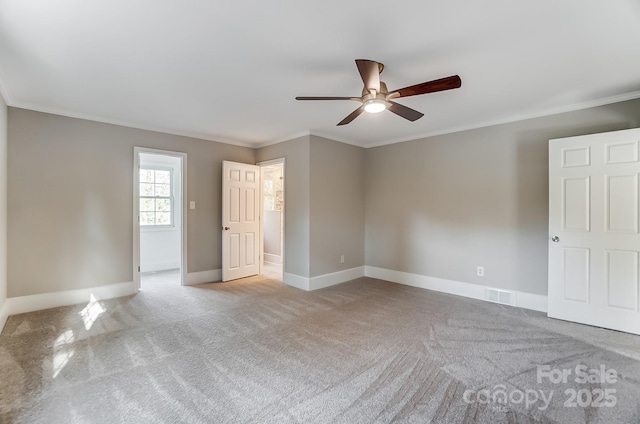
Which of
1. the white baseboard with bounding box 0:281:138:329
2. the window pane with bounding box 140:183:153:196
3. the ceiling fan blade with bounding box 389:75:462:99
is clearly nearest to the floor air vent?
the ceiling fan blade with bounding box 389:75:462:99

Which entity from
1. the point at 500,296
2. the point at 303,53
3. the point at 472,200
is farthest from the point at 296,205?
the point at 500,296

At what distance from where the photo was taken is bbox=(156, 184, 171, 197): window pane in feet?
20.2

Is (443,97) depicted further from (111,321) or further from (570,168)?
(111,321)

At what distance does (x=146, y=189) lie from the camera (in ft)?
19.7

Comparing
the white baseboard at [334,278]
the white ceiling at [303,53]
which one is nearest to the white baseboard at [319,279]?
the white baseboard at [334,278]

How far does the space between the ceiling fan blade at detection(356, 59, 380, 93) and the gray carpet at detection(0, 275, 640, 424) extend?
2233 mm

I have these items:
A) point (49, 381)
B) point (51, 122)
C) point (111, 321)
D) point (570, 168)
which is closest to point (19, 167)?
point (51, 122)

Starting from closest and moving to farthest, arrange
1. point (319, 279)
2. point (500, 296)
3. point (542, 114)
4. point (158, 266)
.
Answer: point (542, 114), point (500, 296), point (319, 279), point (158, 266)

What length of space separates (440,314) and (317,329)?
5.03ft

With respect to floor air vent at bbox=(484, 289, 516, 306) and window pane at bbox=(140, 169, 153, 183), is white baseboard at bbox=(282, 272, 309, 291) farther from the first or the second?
window pane at bbox=(140, 169, 153, 183)

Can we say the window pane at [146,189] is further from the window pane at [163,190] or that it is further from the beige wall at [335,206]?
the beige wall at [335,206]

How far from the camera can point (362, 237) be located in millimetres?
A: 5508

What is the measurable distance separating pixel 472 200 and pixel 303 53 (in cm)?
319

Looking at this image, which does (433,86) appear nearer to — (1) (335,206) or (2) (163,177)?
(1) (335,206)
